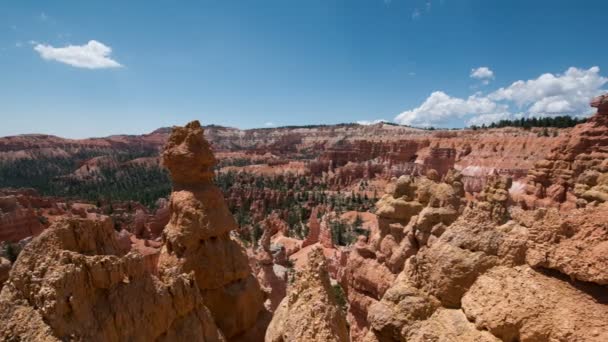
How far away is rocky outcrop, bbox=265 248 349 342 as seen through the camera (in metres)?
5.86

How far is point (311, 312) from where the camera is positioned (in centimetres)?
603

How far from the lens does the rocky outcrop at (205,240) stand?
10281 millimetres

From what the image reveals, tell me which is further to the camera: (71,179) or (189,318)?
(71,179)

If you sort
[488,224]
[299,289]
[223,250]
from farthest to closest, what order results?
[223,250]
[299,289]
[488,224]

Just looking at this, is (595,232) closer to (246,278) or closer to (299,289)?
(299,289)

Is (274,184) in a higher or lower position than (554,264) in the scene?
lower

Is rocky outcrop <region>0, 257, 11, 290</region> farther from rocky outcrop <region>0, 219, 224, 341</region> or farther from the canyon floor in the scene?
rocky outcrop <region>0, 219, 224, 341</region>

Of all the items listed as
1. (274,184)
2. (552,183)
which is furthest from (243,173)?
(552,183)

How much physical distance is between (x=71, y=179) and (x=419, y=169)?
9084 cm

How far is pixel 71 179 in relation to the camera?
102 m

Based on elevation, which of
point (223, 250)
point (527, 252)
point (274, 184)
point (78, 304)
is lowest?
point (274, 184)

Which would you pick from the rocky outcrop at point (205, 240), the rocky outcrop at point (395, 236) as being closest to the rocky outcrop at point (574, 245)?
the rocky outcrop at point (395, 236)

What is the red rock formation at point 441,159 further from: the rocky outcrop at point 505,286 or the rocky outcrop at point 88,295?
the rocky outcrop at point 88,295

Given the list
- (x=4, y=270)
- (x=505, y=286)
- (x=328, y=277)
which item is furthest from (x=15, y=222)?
(x=505, y=286)
